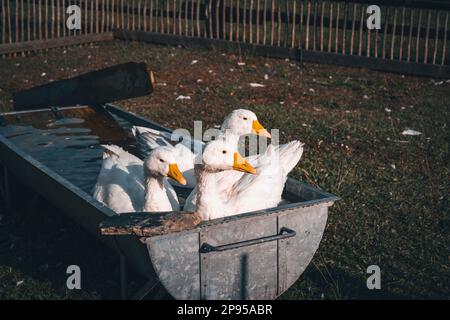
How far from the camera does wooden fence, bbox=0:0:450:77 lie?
12477mm

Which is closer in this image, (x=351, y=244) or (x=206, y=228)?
(x=206, y=228)

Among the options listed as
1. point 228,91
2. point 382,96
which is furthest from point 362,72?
point 228,91

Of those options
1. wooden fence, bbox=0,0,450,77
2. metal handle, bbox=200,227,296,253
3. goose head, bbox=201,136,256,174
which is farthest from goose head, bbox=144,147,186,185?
wooden fence, bbox=0,0,450,77

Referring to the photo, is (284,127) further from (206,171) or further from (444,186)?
(206,171)

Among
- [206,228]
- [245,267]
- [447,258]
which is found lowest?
[447,258]

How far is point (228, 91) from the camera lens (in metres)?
11.2

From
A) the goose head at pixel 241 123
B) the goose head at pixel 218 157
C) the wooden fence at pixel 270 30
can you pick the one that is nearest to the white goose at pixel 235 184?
the goose head at pixel 218 157

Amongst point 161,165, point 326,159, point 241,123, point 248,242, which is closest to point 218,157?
point 161,165

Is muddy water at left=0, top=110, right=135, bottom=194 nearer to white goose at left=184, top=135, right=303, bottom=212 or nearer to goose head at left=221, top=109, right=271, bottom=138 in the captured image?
goose head at left=221, top=109, right=271, bottom=138

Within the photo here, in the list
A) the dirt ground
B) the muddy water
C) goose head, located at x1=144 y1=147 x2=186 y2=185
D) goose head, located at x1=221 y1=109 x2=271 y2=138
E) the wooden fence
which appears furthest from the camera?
the wooden fence

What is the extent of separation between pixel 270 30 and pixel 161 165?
1013cm

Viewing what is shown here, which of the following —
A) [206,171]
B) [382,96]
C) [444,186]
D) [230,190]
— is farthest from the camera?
[382,96]

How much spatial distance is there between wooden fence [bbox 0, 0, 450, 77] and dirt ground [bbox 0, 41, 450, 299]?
1.17 ft

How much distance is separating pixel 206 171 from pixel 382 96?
264 inches
